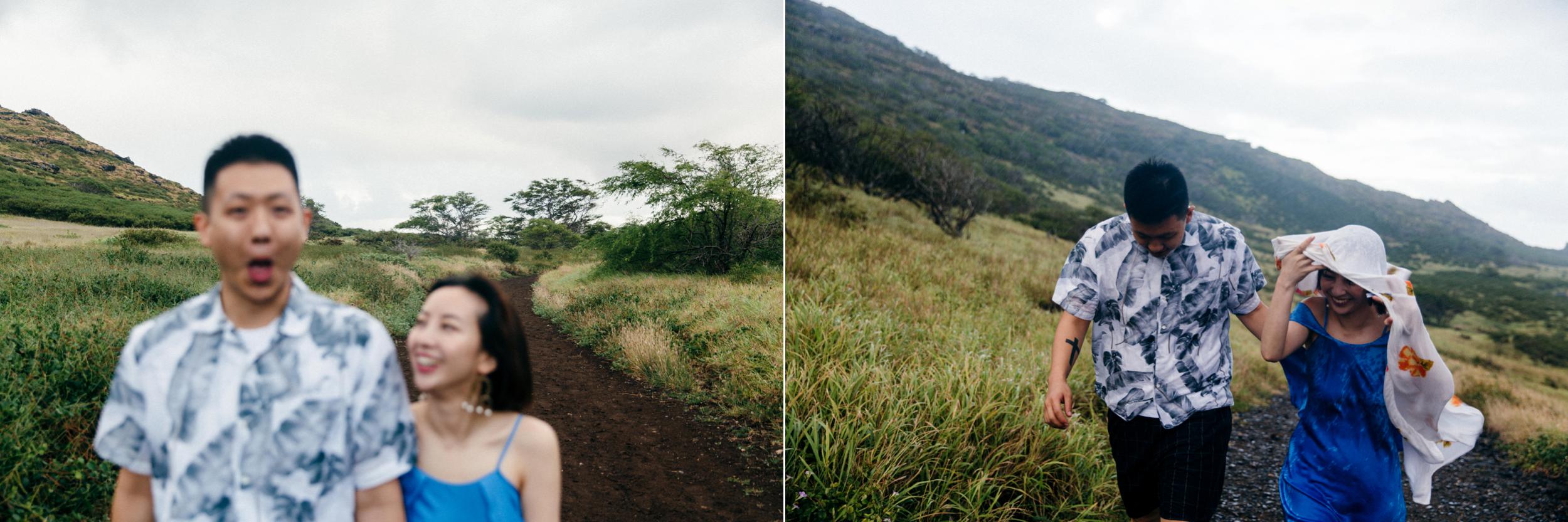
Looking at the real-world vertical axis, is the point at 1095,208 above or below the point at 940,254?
above

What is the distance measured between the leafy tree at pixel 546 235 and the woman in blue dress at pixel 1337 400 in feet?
10.2

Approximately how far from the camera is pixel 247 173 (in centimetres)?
139

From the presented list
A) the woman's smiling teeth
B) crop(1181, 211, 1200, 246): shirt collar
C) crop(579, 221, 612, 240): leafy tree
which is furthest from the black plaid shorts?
crop(579, 221, 612, 240): leafy tree

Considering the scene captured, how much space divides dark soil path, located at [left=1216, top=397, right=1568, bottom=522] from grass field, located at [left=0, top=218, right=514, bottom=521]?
15.1 feet

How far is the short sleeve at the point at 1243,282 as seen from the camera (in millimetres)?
2520

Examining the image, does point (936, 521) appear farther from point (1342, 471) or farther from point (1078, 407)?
point (1078, 407)

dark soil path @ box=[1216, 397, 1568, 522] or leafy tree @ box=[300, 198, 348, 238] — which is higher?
leafy tree @ box=[300, 198, 348, 238]

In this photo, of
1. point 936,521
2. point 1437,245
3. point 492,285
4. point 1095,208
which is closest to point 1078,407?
point 936,521

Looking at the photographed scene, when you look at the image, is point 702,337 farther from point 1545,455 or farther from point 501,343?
point 1545,455

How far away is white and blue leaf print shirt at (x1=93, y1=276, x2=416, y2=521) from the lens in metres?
1.35

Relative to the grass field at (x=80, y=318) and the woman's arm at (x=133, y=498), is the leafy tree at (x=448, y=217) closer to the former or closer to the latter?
the grass field at (x=80, y=318)

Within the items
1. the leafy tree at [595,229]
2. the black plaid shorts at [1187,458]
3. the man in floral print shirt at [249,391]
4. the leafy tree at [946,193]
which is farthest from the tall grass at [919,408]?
the leafy tree at [946,193]

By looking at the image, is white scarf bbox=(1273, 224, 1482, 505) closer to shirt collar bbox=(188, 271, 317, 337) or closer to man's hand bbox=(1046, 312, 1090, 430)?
man's hand bbox=(1046, 312, 1090, 430)

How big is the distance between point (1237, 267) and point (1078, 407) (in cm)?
277
